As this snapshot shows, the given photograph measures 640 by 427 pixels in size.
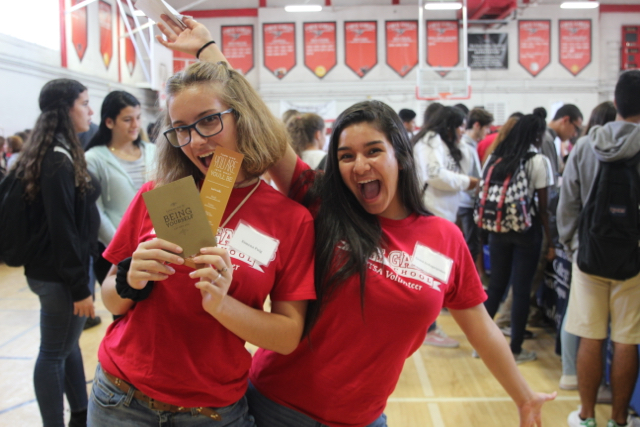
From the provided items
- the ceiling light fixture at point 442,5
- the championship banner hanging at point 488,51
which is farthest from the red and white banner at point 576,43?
the ceiling light fixture at point 442,5

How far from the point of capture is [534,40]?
12758 millimetres

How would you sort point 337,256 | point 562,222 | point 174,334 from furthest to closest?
point 562,222 < point 337,256 < point 174,334

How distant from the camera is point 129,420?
3.70 ft

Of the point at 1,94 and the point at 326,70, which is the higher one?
the point at 326,70

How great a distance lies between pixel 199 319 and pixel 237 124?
46 centimetres

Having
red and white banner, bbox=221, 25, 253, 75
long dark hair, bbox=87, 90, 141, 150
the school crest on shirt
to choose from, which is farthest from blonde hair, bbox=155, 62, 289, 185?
red and white banner, bbox=221, 25, 253, 75

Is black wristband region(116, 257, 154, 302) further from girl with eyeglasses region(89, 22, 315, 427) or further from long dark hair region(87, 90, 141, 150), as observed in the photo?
long dark hair region(87, 90, 141, 150)

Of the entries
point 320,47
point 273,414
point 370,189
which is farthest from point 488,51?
point 273,414

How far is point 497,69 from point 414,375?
1136cm

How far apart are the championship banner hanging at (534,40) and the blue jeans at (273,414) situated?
13.5m

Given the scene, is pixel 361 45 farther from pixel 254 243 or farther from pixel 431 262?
pixel 254 243

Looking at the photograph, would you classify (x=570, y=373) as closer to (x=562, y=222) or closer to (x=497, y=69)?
(x=562, y=222)

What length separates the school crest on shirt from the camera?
125cm

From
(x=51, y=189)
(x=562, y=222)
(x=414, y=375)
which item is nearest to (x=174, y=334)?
(x=51, y=189)
